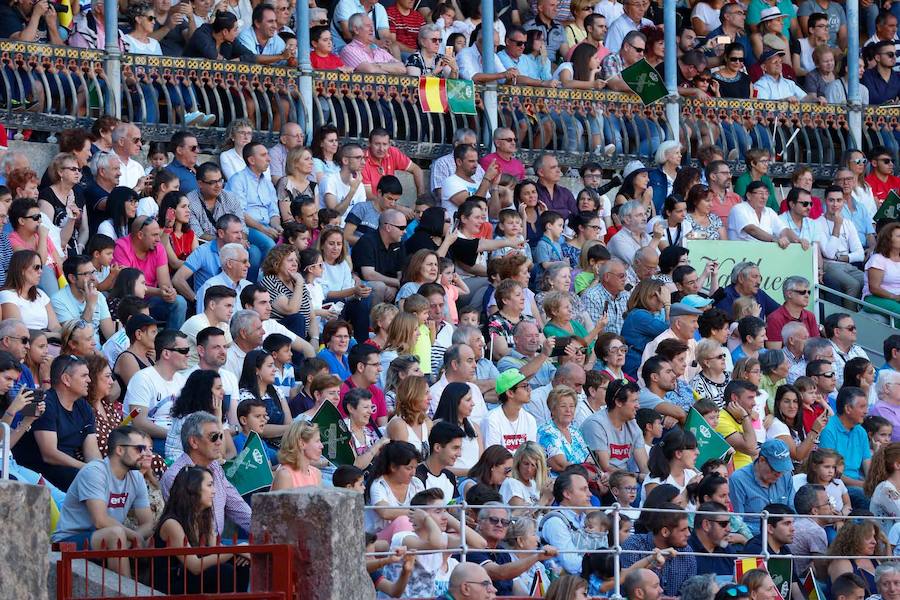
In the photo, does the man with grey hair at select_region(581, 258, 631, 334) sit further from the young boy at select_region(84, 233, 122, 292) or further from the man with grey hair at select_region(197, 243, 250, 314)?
the young boy at select_region(84, 233, 122, 292)

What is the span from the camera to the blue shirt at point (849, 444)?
16094 mm

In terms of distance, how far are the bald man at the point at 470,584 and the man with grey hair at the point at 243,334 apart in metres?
3.85

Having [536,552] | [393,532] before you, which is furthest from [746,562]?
[393,532]

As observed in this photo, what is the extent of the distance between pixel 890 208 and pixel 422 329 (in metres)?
6.71

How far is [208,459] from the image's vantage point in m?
12.0

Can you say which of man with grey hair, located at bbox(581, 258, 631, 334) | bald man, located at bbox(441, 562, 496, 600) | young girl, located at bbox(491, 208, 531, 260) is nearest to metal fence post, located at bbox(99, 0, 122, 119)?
young girl, located at bbox(491, 208, 531, 260)

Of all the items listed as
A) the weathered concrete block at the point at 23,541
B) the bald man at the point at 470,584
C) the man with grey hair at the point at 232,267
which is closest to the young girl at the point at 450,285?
the man with grey hair at the point at 232,267

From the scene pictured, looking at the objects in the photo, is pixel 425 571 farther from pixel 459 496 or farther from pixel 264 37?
pixel 264 37

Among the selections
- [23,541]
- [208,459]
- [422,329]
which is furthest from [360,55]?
[23,541]

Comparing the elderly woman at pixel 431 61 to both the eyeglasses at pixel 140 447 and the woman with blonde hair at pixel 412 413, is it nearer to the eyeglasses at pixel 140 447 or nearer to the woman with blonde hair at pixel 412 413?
the woman with blonde hair at pixel 412 413

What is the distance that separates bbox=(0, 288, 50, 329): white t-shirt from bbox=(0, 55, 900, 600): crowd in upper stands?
20mm

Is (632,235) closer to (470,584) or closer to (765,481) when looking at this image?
(765,481)

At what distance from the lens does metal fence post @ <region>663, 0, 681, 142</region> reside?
2227 cm

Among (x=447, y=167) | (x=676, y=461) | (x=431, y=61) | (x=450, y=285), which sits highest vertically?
(x=431, y=61)
